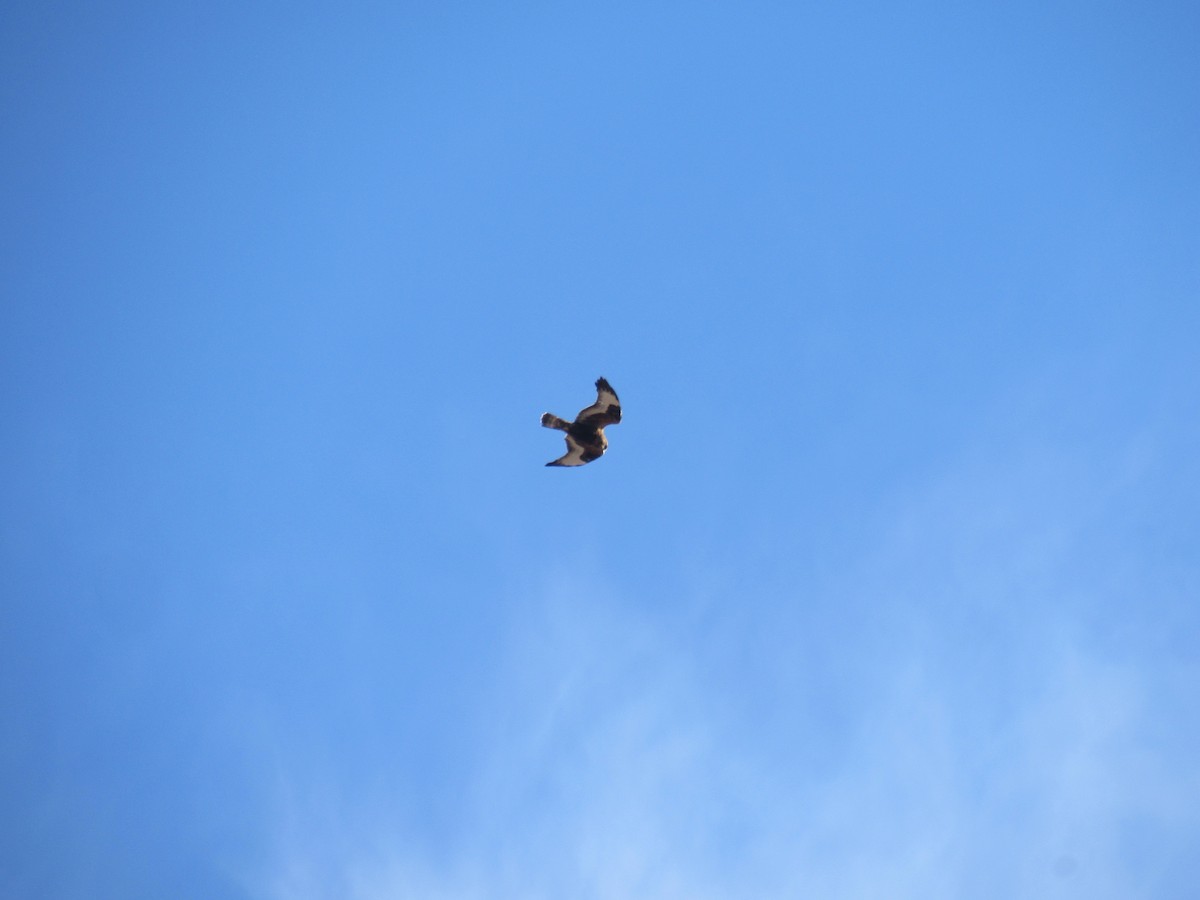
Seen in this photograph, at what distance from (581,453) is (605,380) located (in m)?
1.49

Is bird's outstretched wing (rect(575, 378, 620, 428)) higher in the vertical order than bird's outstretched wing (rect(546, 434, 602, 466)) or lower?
higher

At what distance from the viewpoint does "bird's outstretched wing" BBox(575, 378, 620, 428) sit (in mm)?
15977

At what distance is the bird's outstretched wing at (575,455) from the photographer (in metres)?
16.4

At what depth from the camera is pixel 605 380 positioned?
16.0m

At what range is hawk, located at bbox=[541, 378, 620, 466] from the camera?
632 inches

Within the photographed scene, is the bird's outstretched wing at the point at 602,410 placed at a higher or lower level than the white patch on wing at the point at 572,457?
higher

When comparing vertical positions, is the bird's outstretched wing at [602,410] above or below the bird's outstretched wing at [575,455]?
above

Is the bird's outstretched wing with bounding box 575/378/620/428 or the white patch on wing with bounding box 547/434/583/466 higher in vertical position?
the bird's outstretched wing with bounding box 575/378/620/428

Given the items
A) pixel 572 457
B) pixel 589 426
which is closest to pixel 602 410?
pixel 589 426

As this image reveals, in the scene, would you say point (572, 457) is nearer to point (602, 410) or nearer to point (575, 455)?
point (575, 455)

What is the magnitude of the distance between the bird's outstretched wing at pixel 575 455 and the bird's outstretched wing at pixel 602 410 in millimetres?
432

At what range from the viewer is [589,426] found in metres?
16.3

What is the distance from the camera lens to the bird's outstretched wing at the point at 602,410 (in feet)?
52.4

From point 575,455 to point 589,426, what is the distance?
2.09ft
